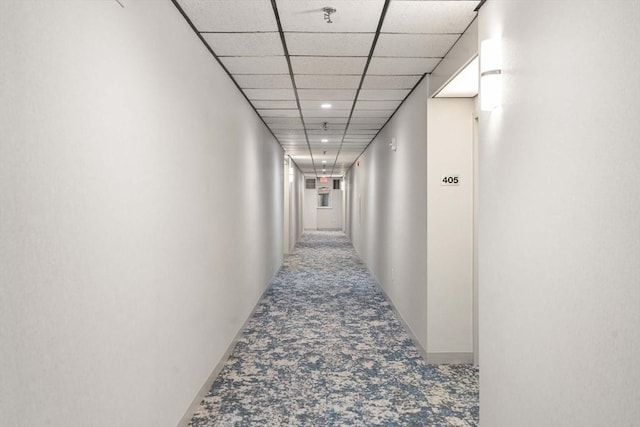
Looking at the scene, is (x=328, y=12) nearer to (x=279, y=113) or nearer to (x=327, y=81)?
(x=327, y=81)

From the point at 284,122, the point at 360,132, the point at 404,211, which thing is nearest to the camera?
the point at 404,211

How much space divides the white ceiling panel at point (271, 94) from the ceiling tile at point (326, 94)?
0.42 ft

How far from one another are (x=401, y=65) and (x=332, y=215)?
749 inches

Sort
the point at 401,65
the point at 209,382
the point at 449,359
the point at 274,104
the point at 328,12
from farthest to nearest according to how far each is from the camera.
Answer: the point at 274,104, the point at 449,359, the point at 401,65, the point at 209,382, the point at 328,12

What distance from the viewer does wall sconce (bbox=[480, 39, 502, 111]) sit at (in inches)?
90.4

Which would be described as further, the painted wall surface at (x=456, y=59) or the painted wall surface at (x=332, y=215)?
the painted wall surface at (x=332, y=215)

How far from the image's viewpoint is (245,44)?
327 centimetres

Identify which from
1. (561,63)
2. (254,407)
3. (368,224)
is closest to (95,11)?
(561,63)

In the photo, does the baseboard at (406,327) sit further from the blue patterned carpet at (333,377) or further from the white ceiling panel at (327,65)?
the white ceiling panel at (327,65)

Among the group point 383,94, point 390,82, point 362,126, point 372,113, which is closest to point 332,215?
point 362,126

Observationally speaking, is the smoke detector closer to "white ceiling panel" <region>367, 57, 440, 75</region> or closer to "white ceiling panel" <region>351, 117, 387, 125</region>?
"white ceiling panel" <region>367, 57, 440, 75</region>

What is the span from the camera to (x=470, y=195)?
13.3 ft

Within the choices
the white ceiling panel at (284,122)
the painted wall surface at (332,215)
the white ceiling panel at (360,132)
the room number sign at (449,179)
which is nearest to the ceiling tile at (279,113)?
the white ceiling panel at (284,122)

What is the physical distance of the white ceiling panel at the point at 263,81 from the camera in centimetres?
412
